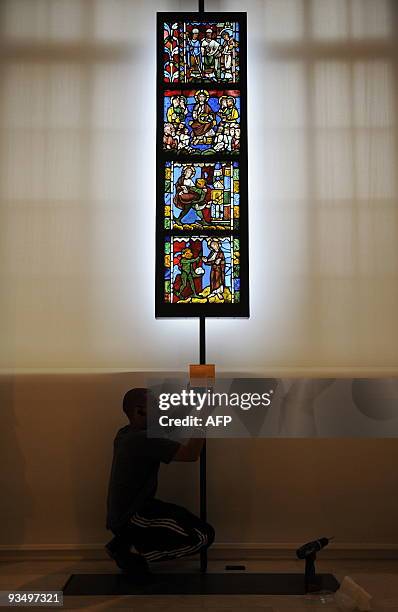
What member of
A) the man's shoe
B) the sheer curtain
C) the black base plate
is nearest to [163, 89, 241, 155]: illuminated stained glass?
the sheer curtain

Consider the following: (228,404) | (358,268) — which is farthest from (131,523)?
(358,268)

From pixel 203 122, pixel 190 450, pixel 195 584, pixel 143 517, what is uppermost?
pixel 203 122

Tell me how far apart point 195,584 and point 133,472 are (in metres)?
0.60

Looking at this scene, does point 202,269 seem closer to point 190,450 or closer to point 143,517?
point 190,450

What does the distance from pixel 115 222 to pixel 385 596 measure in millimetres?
2450

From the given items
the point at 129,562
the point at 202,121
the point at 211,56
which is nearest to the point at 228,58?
the point at 211,56

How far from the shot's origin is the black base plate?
3.09m

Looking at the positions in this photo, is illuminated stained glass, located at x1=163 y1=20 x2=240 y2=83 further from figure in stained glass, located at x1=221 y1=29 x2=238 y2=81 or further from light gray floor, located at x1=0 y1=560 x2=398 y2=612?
light gray floor, located at x1=0 y1=560 x2=398 y2=612

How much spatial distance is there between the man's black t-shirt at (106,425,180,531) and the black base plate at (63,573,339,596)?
267 mm

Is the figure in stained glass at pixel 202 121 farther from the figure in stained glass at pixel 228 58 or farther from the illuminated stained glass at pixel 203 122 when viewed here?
the figure in stained glass at pixel 228 58

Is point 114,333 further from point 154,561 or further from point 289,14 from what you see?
point 289,14

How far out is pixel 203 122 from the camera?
3.75 metres

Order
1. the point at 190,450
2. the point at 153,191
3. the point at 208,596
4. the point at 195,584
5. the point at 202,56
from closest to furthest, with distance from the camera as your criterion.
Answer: the point at 208,596, the point at 195,584, the point at 190,450, the point at 202,56, the point at 153,191

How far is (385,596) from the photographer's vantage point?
3.02m
